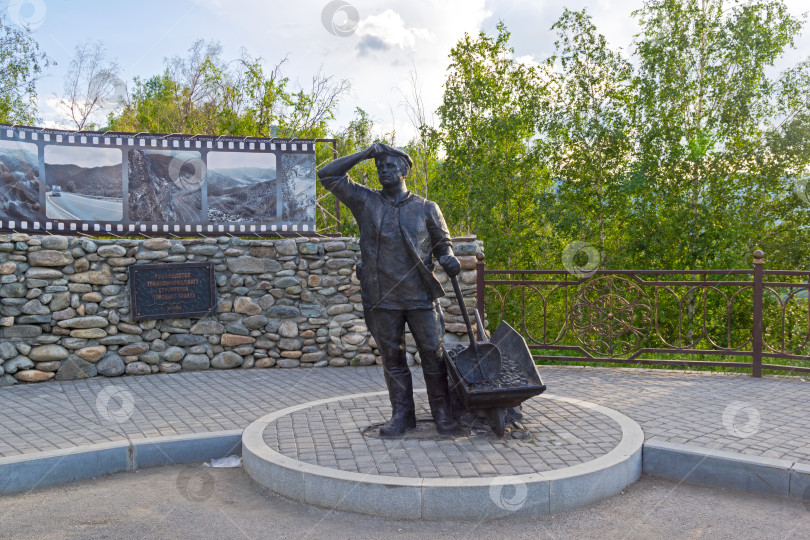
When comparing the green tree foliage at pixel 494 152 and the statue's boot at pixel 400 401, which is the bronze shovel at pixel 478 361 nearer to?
the statue's boot at pixel 400 401

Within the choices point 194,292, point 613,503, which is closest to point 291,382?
point 194,292

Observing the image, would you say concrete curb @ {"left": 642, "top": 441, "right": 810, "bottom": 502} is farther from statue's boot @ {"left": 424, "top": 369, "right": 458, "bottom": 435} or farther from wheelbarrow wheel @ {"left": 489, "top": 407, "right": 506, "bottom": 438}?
statue's boot @ {"left": 424, "top": 369, "right": 458, "bottom": 435}

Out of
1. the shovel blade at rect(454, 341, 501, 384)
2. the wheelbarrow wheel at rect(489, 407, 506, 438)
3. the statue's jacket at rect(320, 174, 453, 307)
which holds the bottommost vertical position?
the wheelbarrow wheel at rect(489, 407, 506, 438)

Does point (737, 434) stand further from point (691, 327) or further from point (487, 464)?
point (691, 327)

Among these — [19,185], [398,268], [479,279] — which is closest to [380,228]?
[398,268]

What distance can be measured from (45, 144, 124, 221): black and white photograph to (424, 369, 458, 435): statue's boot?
18.1 ft

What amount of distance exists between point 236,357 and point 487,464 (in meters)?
5.01

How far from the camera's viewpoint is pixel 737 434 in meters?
4.75

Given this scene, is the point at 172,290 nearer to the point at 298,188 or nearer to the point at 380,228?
the point at 298,188

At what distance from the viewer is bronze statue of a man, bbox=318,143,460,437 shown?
4520 mm

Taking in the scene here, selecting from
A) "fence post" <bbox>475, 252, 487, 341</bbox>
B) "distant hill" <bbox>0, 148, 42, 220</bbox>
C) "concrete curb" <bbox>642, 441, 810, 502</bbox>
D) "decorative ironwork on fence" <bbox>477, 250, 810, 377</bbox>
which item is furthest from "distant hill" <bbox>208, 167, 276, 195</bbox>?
"concrete curb" <bbox>642, 441, 810, 502</bbox>

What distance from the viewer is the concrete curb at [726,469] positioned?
3.89 m

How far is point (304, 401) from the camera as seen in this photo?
6.28 metres

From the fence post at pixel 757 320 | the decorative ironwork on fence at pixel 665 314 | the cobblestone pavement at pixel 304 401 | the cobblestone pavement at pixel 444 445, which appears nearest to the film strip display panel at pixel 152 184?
the cobblestone pavement at pixel 304 401
